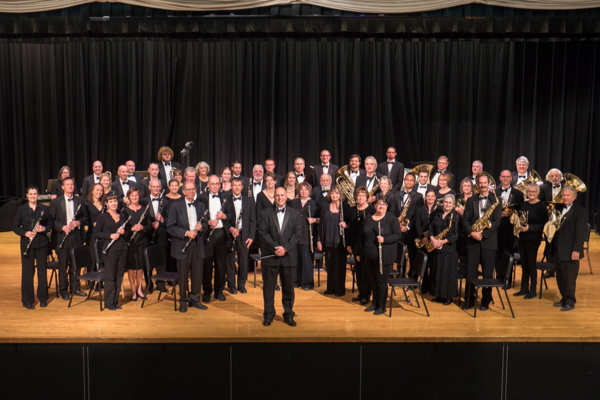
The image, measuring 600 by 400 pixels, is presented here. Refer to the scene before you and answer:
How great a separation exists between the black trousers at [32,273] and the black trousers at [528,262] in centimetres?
509

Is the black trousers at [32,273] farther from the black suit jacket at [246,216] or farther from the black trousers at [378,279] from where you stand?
the black trousers at [378,279]

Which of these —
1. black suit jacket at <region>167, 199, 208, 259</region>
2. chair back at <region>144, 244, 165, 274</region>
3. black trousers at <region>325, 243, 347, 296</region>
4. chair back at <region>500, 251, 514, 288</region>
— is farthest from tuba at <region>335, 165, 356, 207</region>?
chair back at <region>144, 244, 165, 274</region>

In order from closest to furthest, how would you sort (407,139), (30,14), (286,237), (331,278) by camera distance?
(286,237) < (331,278) < (30,14) < (407,139)

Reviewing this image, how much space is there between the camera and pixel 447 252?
6.40 meters

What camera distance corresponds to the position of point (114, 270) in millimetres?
6359

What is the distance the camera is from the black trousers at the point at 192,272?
20.7ft

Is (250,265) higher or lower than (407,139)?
lower

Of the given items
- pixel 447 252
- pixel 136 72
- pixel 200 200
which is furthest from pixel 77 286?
pixel 136 72

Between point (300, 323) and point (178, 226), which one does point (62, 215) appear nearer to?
point (178, 226)

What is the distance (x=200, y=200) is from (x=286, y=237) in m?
1.25

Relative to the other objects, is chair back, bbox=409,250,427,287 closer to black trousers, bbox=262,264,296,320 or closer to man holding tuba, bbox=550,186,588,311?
black trousers, bbox=262,264,296,320

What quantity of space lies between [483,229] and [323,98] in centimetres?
536
